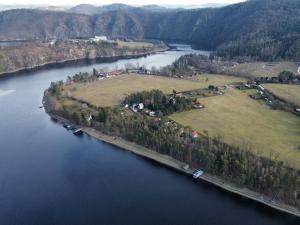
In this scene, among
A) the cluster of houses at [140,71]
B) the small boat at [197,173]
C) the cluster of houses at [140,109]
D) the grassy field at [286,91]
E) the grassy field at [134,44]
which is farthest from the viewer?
the grassy field at [134,44]

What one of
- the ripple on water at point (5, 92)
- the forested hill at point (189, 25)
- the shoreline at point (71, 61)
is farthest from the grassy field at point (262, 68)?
the shoreline at point (71, 61)

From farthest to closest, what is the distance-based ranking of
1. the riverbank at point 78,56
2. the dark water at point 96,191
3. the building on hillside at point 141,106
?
the riverbank at point 78,56 < the building on hillside at point 141,106 < the dark water at point 96,191

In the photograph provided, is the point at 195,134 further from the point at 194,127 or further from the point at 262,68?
the point at 262,68

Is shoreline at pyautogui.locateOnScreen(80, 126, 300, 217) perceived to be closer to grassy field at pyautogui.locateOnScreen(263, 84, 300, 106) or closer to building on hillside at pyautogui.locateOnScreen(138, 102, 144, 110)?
building on hillside at pyautogui.locateOnScreen(138, 102, 144, 110)

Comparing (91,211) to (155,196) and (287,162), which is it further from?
(287,162)

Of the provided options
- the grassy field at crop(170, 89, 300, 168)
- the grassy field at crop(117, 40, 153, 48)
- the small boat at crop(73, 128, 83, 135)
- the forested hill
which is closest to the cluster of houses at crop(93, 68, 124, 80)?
the grassy field at crop(170, 89, 300, 168)

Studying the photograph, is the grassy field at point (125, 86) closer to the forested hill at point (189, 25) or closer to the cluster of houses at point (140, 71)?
the cluster of houses at point (140, 71)
